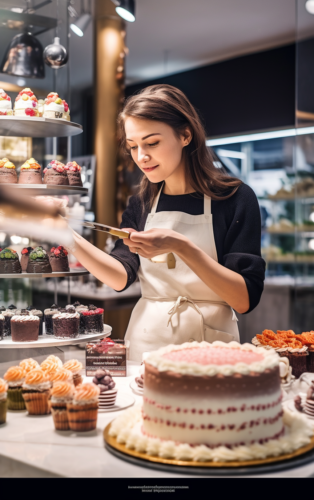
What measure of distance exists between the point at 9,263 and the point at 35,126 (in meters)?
0.68

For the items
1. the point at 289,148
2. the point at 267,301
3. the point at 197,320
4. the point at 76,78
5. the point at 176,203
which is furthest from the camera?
the point at 76,78

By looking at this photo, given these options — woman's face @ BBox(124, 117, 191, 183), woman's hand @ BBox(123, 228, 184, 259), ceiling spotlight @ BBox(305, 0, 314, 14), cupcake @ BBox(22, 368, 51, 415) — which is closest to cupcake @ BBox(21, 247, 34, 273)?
woman's face @ BBox(124, 117, 191, 183)

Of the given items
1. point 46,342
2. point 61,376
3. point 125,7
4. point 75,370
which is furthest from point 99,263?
point 125,7

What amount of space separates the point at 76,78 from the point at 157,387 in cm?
868

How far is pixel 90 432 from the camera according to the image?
1.34 metres

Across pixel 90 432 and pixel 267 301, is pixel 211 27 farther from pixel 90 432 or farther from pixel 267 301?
pixel 90 432

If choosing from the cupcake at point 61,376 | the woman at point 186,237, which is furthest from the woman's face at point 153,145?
the cupcake at point 61,376

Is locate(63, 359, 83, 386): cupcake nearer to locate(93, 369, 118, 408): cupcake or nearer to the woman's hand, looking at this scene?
locate(93, 369, 118, 408): cupcake

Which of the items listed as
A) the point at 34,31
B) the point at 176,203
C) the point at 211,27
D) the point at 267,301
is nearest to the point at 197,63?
the point at 211,27

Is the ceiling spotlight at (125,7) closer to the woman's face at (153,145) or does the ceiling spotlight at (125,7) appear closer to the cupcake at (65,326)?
the woman's face at (153,145)

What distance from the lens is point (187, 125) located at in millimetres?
2195

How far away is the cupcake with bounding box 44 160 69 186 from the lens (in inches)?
110

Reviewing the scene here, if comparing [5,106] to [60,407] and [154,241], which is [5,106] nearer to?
[154,241]

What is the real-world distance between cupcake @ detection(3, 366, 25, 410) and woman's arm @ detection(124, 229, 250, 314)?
533 mm
